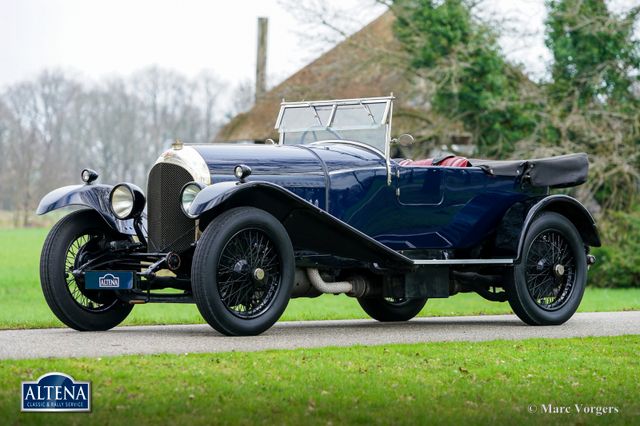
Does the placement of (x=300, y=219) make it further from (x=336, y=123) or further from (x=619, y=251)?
(x=619, y=251)

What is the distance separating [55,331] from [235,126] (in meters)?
25.9

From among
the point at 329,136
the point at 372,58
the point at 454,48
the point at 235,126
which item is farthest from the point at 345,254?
the point at 235,126

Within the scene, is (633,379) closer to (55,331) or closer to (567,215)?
(567,215)

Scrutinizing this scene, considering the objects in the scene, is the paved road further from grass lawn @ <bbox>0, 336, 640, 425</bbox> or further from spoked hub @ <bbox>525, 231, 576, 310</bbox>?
grass lawn @ <bbox>0, 336, 640, 425</bbox>

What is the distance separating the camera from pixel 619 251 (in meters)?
24.2

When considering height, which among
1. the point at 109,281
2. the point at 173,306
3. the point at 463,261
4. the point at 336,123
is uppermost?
the point at 336,123

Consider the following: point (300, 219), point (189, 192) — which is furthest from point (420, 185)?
point (189, 192)

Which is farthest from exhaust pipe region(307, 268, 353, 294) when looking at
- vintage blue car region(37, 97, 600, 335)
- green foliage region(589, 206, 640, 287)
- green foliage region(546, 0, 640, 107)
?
green foliage region(546, 0, 640, 107)

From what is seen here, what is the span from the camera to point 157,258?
989 centimetres

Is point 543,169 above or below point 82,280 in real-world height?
above

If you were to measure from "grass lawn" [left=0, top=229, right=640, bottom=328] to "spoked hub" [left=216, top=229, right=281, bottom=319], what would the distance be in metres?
2.78

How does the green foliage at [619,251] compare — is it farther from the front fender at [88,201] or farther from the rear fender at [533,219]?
the front fender at [88,201]

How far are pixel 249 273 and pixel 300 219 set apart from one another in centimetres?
83

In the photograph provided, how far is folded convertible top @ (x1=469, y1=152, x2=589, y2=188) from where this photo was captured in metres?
11.5
